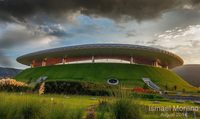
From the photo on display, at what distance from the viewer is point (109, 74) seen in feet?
177

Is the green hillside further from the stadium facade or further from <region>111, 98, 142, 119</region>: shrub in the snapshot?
<region>111, 98, 142, 119</region>: shrub

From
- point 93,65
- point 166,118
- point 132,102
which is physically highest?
A: point 93,65

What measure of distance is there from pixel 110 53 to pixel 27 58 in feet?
80.5

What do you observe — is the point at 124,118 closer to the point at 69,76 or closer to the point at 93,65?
the point at 69,76

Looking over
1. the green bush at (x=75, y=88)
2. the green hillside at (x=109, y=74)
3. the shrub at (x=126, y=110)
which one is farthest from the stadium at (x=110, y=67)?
the shrub at (x=126, y=110)

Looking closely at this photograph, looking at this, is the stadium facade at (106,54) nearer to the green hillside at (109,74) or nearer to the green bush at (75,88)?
the green hillside at (109,74)

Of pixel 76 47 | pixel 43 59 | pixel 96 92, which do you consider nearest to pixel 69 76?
pixel 76 47

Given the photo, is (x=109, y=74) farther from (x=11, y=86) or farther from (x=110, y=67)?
(x=11, y=86)

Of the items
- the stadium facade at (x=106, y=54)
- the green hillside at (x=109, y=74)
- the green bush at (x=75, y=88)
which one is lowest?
the green bush at (x=75, y=88)

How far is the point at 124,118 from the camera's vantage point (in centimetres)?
757

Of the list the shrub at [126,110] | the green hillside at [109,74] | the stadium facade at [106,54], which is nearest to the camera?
the shrub at [126,110]

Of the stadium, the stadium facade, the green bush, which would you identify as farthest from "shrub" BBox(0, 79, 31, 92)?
the stadium facade

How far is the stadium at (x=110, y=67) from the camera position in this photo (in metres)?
52.6

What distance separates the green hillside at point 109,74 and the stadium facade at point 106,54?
2.57m
